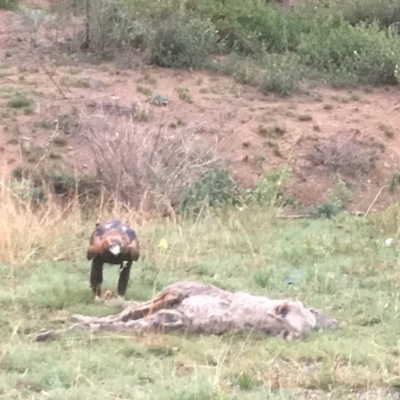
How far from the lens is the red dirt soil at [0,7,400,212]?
40.0 ft

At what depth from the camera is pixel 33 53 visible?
1481cm

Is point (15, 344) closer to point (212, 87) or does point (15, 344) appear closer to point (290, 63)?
point (212, 87)

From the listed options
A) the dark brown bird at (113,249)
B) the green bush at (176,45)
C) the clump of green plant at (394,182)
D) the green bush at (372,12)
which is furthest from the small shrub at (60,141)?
the green bush at (372,12)

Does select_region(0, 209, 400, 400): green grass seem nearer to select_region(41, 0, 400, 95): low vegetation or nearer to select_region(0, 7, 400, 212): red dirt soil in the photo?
select_region(0, 7, 400, 212): red dirt soil

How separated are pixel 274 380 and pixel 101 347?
0.96 metres

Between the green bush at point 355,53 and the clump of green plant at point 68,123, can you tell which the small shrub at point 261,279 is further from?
the green bush at point 355,53

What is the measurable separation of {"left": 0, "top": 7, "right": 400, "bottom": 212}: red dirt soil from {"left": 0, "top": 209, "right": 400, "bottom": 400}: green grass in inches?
153

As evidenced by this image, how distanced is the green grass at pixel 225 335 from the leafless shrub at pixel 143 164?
1.10 m

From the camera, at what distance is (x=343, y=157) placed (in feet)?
42.5

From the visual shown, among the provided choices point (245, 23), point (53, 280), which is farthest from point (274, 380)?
point (245, 23)

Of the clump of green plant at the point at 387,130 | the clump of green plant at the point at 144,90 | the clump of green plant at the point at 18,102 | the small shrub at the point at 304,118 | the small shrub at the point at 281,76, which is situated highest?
the small shrub at the point at 281,76

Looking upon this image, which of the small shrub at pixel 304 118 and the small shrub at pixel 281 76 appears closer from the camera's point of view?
the small shrub at pixel 304 118

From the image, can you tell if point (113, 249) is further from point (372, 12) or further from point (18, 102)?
point (372, 12)

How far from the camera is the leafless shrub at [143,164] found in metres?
9.54
